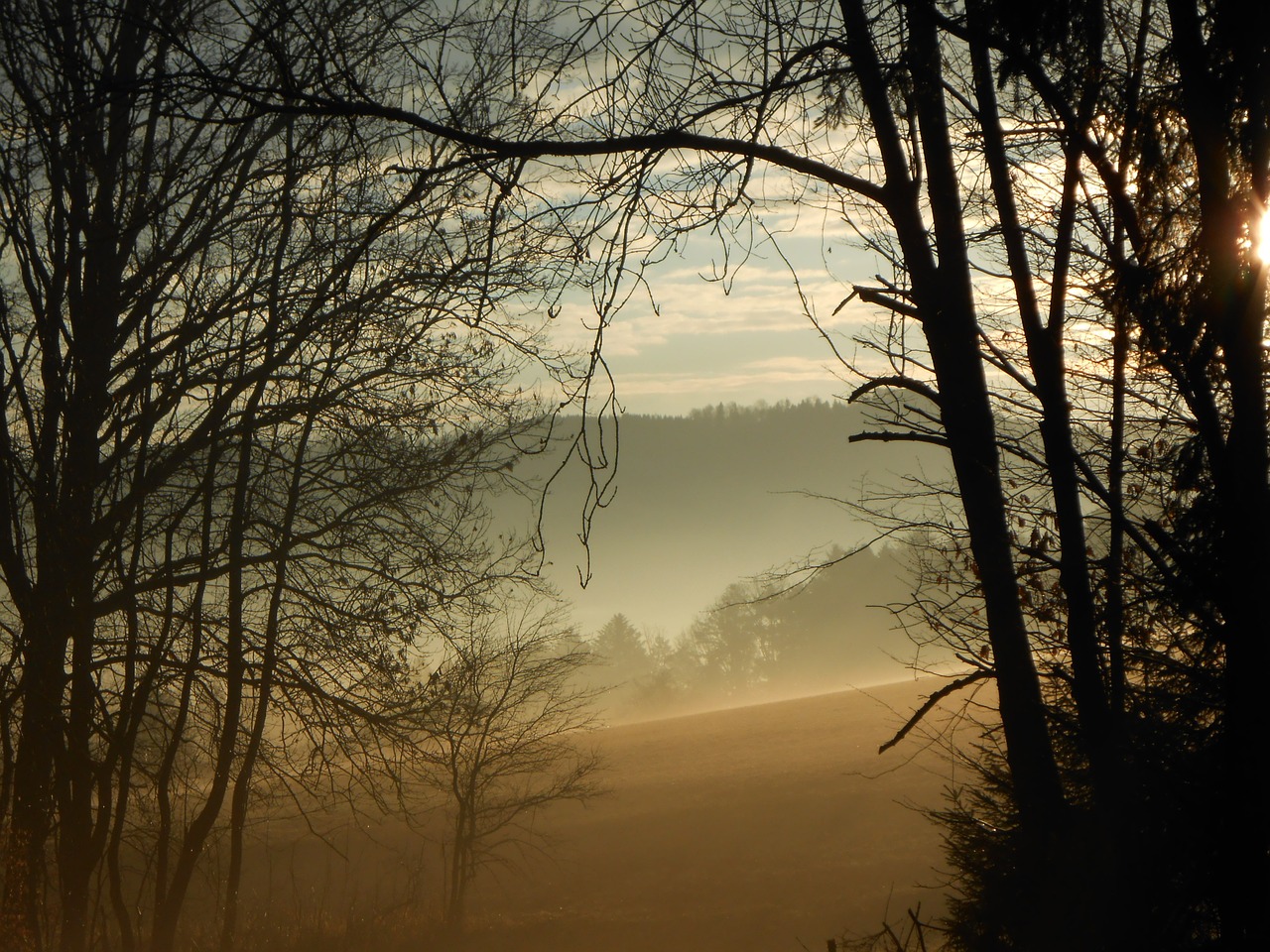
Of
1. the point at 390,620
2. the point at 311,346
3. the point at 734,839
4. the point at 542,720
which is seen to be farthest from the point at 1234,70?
the point at 734,839

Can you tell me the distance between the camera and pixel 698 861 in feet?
104

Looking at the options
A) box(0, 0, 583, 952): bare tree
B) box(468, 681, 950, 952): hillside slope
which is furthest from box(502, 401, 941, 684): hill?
box(0, 0, 583, 952): bare tree

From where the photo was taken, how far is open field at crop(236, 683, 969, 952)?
24.8 metres

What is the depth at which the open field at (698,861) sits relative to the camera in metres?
24.8

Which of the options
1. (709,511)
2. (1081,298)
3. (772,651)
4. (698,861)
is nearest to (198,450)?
(1081,298)

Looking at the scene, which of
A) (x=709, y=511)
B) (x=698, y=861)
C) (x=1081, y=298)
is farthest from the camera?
(x=709, y=511)

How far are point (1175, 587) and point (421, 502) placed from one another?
7.13 m

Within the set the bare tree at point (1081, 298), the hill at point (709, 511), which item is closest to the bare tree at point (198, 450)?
the bare tree at point (1081, 298)

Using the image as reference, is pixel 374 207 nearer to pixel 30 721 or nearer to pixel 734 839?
pixel 30 721

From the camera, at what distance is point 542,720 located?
25078 mm

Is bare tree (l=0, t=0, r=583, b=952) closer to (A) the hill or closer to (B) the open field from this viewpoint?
(B) the open field

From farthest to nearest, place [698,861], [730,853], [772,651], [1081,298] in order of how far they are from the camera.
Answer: [772,651]
[730,853]
[698,861]
[1081,298]

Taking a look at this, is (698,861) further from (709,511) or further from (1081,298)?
(709,511)

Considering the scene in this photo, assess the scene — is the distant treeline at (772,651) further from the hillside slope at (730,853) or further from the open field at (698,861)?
the open field at (698,861)
